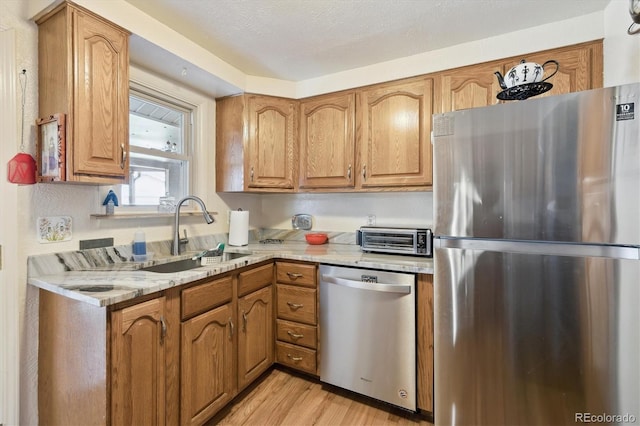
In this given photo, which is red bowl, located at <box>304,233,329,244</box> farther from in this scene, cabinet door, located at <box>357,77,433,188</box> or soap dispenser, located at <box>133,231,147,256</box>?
soap dispenser, located at <box>133,231,147,256</box>

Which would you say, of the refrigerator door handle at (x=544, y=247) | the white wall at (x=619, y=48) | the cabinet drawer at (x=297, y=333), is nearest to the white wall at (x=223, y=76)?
the white wall at (x=619, y=48)

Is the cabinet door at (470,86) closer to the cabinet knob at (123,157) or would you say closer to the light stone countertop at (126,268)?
the light stone countertop at (126,268)

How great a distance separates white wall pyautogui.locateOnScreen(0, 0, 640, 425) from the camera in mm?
1328

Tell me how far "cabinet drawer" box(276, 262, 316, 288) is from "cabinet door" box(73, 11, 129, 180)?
1105 millimetres

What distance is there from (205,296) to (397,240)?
48.8 inches

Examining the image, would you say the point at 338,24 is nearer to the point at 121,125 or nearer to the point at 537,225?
the point at 121,125

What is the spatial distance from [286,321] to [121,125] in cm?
155

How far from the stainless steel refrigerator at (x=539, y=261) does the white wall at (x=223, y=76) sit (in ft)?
1.97

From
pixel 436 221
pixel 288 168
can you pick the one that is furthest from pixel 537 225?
pixel 288 168

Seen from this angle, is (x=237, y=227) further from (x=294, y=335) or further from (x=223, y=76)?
(x=223, y=76)

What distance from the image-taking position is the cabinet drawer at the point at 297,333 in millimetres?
1951

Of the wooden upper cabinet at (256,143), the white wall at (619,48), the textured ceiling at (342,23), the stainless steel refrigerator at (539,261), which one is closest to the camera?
the stainless steel refrigerator at (539,261)

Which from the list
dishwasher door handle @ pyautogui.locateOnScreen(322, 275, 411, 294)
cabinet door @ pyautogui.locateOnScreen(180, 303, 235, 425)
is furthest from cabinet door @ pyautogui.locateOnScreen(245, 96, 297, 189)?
cabinet door @ pyautogui.locateOnScreen(180, 303, 235, 425)

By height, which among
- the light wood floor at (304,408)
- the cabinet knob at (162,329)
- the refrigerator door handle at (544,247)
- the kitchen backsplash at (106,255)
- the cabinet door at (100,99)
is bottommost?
the light wood floor at (304,408)
